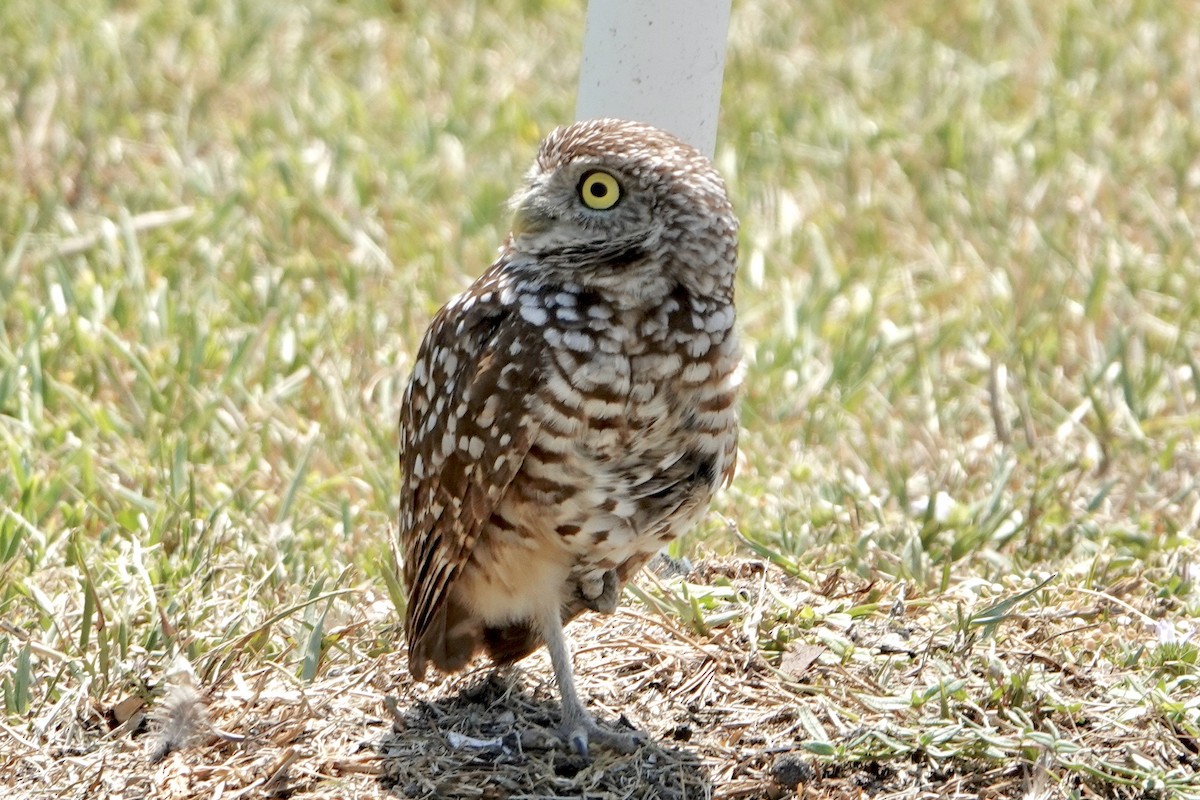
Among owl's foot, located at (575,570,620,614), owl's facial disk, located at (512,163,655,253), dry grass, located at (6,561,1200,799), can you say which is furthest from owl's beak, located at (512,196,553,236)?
dry grass, located at (6,561,1200,799)

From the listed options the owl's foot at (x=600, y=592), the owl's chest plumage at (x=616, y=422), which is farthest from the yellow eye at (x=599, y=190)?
the owl's foot at (x=600, y=592)

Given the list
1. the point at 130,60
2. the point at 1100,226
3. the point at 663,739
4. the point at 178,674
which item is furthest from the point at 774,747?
the point at 130,60

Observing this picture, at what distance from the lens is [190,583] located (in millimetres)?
3754

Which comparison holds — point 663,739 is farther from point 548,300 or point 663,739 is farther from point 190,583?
point 190,583

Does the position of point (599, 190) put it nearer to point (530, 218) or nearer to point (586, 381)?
point (530, 218)

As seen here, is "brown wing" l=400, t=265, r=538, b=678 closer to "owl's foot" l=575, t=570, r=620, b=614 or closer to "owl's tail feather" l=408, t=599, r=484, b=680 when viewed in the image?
"owl's tail feather" l=408, t=599, r=484, b=680

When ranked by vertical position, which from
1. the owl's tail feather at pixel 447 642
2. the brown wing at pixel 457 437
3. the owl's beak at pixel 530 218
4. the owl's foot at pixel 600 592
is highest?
the owl's beak at pixel 530 218

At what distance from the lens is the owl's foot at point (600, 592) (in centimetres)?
334

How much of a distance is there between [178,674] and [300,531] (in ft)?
3.12

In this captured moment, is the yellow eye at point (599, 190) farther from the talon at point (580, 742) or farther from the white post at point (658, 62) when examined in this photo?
the talon at point (580, 742)

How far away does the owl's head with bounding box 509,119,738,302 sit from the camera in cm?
312

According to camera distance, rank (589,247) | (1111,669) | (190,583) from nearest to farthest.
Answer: (589,247) → (1111,669) → (190,583)

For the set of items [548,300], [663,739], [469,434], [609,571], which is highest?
[548,300]

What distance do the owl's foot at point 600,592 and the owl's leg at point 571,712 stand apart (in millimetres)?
88
